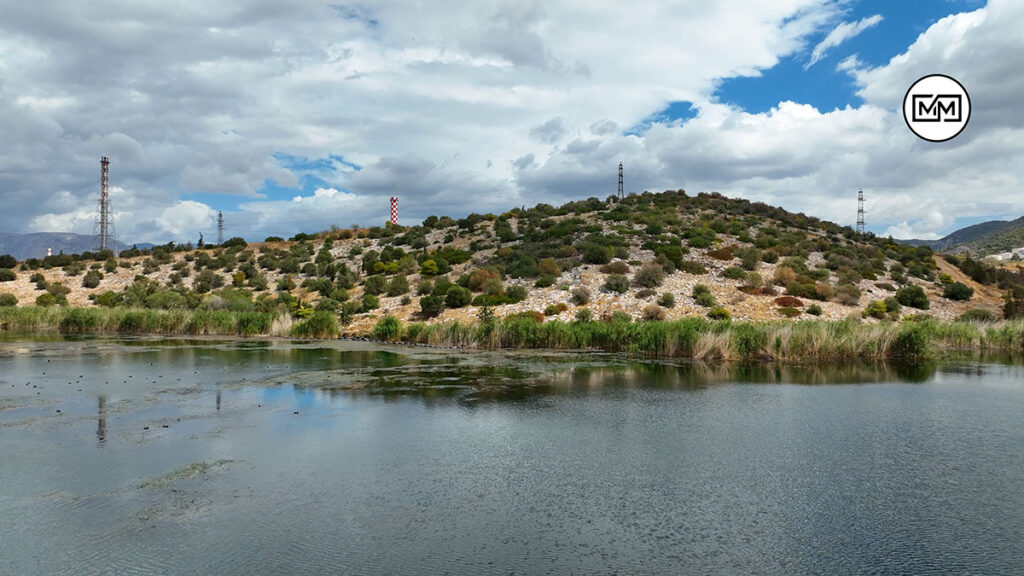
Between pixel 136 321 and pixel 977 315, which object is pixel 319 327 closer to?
pixel 136 321

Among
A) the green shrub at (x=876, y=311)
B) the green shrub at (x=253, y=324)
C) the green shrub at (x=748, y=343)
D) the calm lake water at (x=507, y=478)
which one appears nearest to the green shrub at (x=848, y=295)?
the green shrub at (x=876, y=311)

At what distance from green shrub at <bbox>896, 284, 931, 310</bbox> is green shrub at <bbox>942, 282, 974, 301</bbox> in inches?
150

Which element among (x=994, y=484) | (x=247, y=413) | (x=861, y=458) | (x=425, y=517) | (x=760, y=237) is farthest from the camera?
(x=760, y=237)

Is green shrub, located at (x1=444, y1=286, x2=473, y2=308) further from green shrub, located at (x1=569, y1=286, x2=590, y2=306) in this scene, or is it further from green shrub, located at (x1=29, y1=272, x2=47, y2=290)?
green shrub, located at (x1=29, y1=272, x2=47, y2=290)

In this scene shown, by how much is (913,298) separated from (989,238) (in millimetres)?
98106

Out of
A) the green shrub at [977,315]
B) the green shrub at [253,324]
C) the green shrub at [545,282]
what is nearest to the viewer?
the green shrub at [253,324]

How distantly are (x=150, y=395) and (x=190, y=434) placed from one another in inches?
195

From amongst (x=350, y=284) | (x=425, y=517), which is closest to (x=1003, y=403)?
(x=425, y=517)

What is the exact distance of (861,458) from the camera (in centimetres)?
1016

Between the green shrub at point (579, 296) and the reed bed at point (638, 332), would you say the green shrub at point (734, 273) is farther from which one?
the reed bed at point (638, 332)

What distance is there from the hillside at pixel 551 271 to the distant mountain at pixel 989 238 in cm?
5084

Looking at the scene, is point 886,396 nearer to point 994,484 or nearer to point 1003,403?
point 1003,403

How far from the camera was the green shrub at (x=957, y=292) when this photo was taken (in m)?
44.1

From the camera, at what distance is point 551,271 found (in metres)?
45.1
